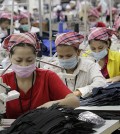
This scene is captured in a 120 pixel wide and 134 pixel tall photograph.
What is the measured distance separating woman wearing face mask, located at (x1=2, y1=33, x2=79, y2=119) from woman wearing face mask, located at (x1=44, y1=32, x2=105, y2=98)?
550 millimetres

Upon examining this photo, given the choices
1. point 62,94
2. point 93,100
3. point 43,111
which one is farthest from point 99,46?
point 43,111

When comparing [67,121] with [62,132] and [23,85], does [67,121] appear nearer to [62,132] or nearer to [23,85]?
[62,132]

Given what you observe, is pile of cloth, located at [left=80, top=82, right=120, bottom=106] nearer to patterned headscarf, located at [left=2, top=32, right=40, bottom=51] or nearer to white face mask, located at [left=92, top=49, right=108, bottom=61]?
patterned headscarf, located at [left=2, top=32, right=40, bottom=51]

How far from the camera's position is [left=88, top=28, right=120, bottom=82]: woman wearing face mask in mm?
4348

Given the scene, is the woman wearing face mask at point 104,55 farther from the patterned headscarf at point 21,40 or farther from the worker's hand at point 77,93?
the patterned headscarf at point 21,40

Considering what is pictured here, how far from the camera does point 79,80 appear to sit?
148 inches

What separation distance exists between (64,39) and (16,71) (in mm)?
850

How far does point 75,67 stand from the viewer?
3736 mm

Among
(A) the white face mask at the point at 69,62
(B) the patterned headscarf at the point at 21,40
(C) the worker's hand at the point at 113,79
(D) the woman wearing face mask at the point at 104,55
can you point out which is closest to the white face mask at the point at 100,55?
(D) the woman wearing face mask at the point at 104,55

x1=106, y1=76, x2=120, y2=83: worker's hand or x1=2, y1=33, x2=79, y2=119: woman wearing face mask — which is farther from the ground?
Result: x1=2, y1=33, x2=79, y2=119: woman wearing face mask

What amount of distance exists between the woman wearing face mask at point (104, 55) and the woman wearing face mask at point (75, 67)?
0.54 metres

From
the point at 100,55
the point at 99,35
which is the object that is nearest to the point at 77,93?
the point at 100,55

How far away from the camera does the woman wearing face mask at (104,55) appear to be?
14.3 ft

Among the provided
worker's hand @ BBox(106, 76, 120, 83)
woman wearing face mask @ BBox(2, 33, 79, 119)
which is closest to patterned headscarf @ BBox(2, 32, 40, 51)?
woman wearing face mask @ BBox(2, 33, 79, 119)
